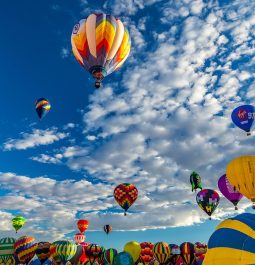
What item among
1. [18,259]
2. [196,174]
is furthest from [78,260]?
[196,174]

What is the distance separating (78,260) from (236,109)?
24.0m

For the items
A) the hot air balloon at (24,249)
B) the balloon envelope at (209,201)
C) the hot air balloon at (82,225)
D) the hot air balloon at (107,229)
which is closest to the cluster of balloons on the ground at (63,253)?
the hot air balloon at (24,249)

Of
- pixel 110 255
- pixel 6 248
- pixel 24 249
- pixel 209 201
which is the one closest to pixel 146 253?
pixel 110 255

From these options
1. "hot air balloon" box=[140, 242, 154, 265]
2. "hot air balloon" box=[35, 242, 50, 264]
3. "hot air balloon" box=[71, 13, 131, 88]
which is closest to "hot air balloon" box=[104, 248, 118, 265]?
"hot air balloon" box=[140, 242, 154, 265]

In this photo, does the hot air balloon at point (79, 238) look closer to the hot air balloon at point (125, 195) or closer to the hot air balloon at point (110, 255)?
the hot air balloon at point (110, 255)

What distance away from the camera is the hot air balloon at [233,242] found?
612 cm

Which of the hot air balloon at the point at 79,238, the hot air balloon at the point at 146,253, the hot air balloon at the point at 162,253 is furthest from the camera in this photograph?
the hot air balloon at the point at 79,238

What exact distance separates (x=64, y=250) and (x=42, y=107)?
14966 mm

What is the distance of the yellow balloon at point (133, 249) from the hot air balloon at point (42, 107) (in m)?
17.2

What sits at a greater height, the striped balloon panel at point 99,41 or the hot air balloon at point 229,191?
the striped balloon panel at point 99,41

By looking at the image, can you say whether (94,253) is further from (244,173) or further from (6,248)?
(244,173)

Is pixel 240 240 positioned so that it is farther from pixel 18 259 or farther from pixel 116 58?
pixel 18 259

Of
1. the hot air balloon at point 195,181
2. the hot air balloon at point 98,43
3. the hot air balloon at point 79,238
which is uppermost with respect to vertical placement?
the hot air balloon at point 98,43

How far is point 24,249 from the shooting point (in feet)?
113
